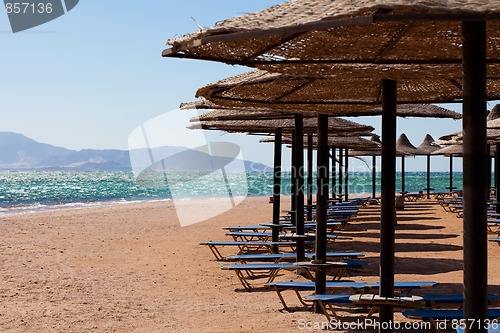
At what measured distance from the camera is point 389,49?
390 cm

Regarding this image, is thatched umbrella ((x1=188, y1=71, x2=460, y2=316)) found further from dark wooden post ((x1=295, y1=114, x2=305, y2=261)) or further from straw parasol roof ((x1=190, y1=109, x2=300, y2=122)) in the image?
straw parasol roof ((x1=190, y1=109, x2=300, y2=122))

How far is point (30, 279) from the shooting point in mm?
9273

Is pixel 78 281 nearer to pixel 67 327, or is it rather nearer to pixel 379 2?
pixel 67 327

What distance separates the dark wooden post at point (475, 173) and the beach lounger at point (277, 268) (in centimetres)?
335

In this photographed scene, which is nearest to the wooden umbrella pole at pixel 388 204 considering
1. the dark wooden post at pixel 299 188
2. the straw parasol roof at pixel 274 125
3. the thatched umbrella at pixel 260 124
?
the dark wooden post at pixel 299 188

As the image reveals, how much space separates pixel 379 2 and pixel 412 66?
167cm

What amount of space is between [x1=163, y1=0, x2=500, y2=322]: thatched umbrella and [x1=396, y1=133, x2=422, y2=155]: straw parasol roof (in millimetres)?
19622

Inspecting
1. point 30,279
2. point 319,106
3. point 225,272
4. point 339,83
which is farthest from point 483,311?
point 30,279

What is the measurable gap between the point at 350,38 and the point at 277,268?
13.4 feet

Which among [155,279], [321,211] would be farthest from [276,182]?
[321,211]

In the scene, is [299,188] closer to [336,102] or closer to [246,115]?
[246,115]

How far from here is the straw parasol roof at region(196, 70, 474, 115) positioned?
17.1 feet

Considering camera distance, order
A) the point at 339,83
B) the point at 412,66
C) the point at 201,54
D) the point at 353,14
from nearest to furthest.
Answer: the point at 353,14, the point at 201,54, the point at 412,66, the point at 339,83

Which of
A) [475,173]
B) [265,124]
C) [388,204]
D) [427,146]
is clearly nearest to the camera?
[475,173]
